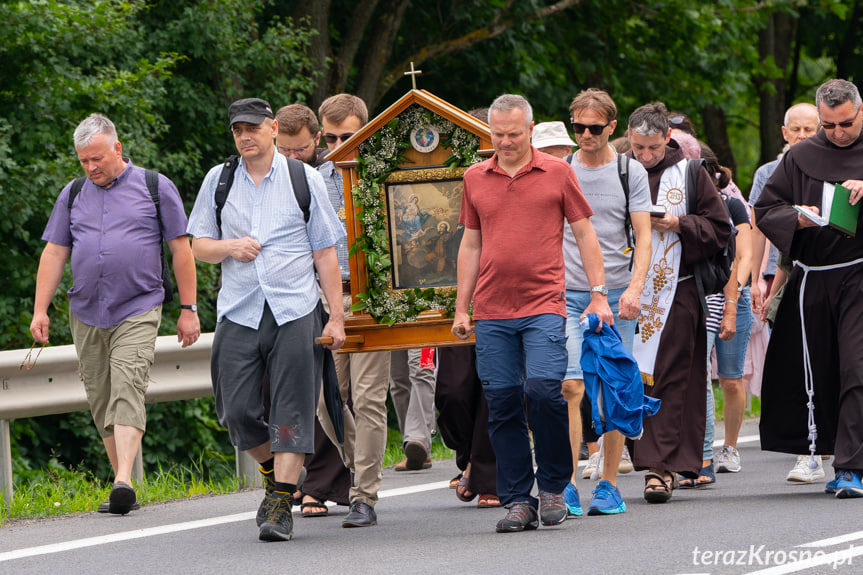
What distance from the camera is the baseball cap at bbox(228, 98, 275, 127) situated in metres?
6.76

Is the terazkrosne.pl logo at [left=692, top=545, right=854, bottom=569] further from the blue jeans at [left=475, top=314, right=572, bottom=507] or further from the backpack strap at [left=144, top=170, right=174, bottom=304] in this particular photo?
the backpack strap at [left=144, top=170, right=174, bottom=304]

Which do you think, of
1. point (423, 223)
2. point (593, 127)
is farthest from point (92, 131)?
point (593, 127)

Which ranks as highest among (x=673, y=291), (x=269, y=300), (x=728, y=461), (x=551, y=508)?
(x=269, y=300)

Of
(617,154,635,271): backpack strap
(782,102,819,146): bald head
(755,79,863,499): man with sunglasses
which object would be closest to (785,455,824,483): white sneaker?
(755,79,863,499): man with sunglasses

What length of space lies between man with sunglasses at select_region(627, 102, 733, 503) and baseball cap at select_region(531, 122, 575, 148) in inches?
34.0

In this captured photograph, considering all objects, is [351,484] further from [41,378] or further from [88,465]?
[88,465]

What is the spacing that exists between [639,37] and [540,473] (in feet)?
46.3

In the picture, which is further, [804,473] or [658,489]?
[804,473]

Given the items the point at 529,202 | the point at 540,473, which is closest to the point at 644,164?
the point at 529,202

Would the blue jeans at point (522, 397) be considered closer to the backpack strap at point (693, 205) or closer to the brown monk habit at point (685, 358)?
the brown monk habit at point (685, 358)

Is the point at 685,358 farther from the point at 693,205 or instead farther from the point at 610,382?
the point at 610,382

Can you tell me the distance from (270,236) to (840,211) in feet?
10.6

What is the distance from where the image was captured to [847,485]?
297 inches

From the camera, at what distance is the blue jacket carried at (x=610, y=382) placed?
7.11 m
